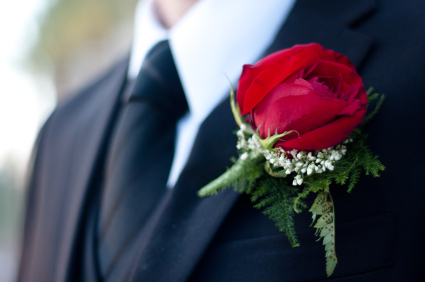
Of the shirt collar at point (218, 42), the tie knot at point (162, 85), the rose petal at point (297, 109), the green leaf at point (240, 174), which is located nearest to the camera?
the rose petal at point (297, 109)

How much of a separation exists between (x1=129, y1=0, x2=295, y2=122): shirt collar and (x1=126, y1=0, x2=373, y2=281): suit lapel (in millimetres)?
64

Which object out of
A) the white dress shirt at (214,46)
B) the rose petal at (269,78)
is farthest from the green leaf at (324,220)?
the white dress shirt at (214,46)

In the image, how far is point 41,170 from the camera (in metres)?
1.59

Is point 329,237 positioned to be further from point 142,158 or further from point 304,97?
point 142,158

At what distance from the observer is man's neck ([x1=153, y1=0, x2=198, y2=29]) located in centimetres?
107

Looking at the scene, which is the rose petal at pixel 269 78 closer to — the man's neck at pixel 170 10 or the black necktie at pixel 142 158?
the black necktie at pixel 142 158

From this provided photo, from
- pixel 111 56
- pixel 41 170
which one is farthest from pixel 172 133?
pixel 111 56

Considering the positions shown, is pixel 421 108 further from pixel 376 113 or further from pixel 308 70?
pixel 308 70

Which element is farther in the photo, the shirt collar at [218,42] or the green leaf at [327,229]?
the shirt collar at [218,42]

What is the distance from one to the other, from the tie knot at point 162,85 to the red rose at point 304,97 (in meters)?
0.47

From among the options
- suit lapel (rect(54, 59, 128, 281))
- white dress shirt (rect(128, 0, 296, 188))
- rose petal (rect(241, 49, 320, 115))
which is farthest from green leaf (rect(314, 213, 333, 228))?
suit lapel (rect(54, 59, 128, 281))

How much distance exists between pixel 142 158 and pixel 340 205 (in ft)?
2.14

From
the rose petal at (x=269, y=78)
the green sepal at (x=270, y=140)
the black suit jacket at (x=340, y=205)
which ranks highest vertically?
the rose petal at (x=269, y=78)

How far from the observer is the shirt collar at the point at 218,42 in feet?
2.81
